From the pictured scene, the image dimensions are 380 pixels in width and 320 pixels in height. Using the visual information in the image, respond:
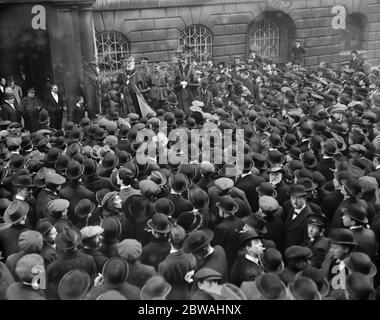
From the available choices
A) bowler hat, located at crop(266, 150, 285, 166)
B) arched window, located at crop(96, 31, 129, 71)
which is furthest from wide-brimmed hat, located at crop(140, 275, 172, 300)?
arched window, located at crop(96, 31, 129, 71)

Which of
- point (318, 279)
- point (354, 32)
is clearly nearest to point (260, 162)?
point (318, 279)

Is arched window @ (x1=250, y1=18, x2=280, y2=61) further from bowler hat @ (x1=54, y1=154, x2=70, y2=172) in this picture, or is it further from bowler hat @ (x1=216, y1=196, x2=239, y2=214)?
bowler hat @ (x1=216, y1=196, x2=239, y2=214)

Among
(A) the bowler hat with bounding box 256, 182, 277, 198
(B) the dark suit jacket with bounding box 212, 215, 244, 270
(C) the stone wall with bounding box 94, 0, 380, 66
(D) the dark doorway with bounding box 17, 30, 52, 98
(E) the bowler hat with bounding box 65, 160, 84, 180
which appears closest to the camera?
(B) the dark suit jacket with bounding box 212, 215, 244, 270

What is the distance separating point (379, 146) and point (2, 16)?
12417 millimetres

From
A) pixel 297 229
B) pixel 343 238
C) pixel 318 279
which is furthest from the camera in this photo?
pixel 297 229

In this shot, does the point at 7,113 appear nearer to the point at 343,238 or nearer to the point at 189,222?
the point at 189,222

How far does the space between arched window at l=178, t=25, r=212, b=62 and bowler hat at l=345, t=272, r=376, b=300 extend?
1649 cm

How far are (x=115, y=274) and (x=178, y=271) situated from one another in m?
0.67

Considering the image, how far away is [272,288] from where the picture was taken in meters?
3.86

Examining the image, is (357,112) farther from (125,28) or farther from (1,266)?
(125,28)

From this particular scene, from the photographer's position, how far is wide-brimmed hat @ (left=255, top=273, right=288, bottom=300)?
12.6 ft

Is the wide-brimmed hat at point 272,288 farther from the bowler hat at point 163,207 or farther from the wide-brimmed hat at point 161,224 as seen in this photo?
the bowler hat at point 163,207

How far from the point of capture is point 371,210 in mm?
5836
